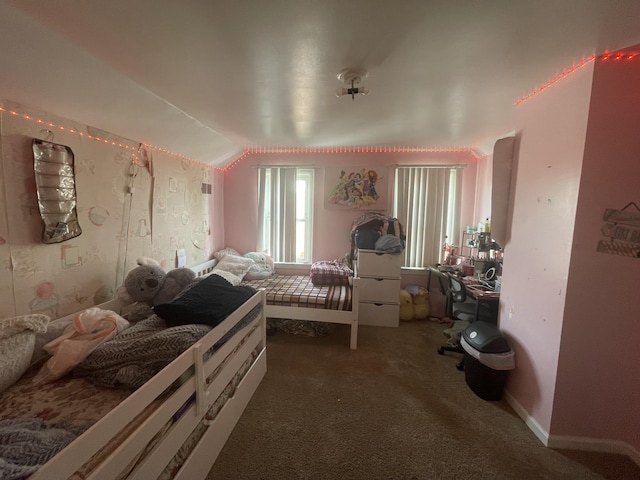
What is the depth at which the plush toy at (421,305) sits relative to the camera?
3350mm

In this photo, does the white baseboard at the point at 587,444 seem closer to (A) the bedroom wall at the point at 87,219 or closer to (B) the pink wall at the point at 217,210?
(A) the bedroom wall at the point at 87,219

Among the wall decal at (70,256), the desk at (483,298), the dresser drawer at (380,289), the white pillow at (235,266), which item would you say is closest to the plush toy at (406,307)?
the dresser drawer at (380,289)

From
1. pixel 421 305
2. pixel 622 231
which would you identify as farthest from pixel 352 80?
pixel 421 305

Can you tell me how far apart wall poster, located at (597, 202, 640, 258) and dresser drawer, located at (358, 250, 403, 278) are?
1.78m

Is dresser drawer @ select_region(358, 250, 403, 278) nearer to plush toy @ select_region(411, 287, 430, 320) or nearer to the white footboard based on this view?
plush toy @ select_region(411, 287, 430, 320)

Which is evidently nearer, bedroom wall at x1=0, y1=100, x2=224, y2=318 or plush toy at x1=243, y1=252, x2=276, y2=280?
bedroom wall at x1=0, y1=100, x2=224, y2=318

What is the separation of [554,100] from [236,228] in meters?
3.59

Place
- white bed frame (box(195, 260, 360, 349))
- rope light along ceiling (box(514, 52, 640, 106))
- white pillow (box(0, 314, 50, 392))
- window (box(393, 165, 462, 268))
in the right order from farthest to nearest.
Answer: window (box(393, 165, 462, 268))
white bed frame (box(195, 260, 360, 349))
rope light along ceiling (box(514, 52, 640, 106))
white pillow (box(0, 314, 50, 392))

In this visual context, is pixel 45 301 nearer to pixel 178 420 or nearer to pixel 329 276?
pixel 178 420

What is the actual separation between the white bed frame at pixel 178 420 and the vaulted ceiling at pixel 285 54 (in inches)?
57.8

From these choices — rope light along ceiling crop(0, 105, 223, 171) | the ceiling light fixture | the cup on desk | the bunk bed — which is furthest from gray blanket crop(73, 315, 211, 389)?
the cup on desk

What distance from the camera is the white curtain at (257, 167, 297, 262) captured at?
3.62 metres

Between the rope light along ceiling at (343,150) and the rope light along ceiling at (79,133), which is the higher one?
the rope light along ceiling at (343,150)

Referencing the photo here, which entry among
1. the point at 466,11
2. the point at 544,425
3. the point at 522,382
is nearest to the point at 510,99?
the point at 466,11
